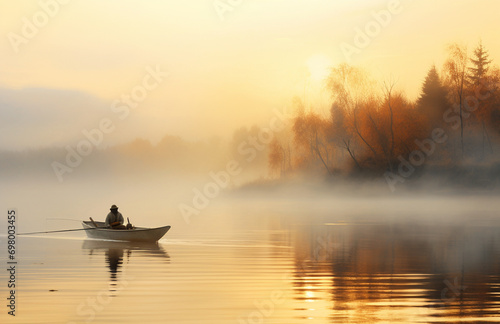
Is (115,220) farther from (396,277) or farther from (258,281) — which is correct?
(396,277)

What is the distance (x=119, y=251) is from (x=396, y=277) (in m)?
13.0

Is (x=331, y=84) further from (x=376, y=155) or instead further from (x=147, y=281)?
(x=147, y=281)

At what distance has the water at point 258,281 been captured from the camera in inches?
591

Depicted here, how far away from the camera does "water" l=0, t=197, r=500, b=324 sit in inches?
591

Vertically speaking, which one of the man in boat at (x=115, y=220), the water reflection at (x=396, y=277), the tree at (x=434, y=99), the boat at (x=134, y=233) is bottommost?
the water reflection at (x=396, y=277)

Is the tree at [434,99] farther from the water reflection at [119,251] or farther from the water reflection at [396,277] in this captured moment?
the water reflection at [119,251]

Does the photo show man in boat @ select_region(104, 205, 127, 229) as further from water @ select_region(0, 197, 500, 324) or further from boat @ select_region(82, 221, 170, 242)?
water @ select_region(0, 197, 500, 324)

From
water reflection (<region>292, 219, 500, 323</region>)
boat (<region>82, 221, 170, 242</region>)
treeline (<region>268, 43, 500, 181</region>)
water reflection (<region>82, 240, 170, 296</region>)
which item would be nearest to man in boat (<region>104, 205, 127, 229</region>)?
boat (<region>82, 221, 170, 242</region>)

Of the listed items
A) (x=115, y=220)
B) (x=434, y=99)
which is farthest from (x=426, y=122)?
(x=115, y=220)

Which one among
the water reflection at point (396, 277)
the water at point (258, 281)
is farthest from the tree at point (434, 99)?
the water at point (258, 281)

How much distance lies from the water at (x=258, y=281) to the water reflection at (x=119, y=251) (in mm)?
51

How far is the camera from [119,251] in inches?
1167

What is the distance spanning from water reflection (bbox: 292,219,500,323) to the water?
32mm

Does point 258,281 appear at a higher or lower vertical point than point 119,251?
lower
